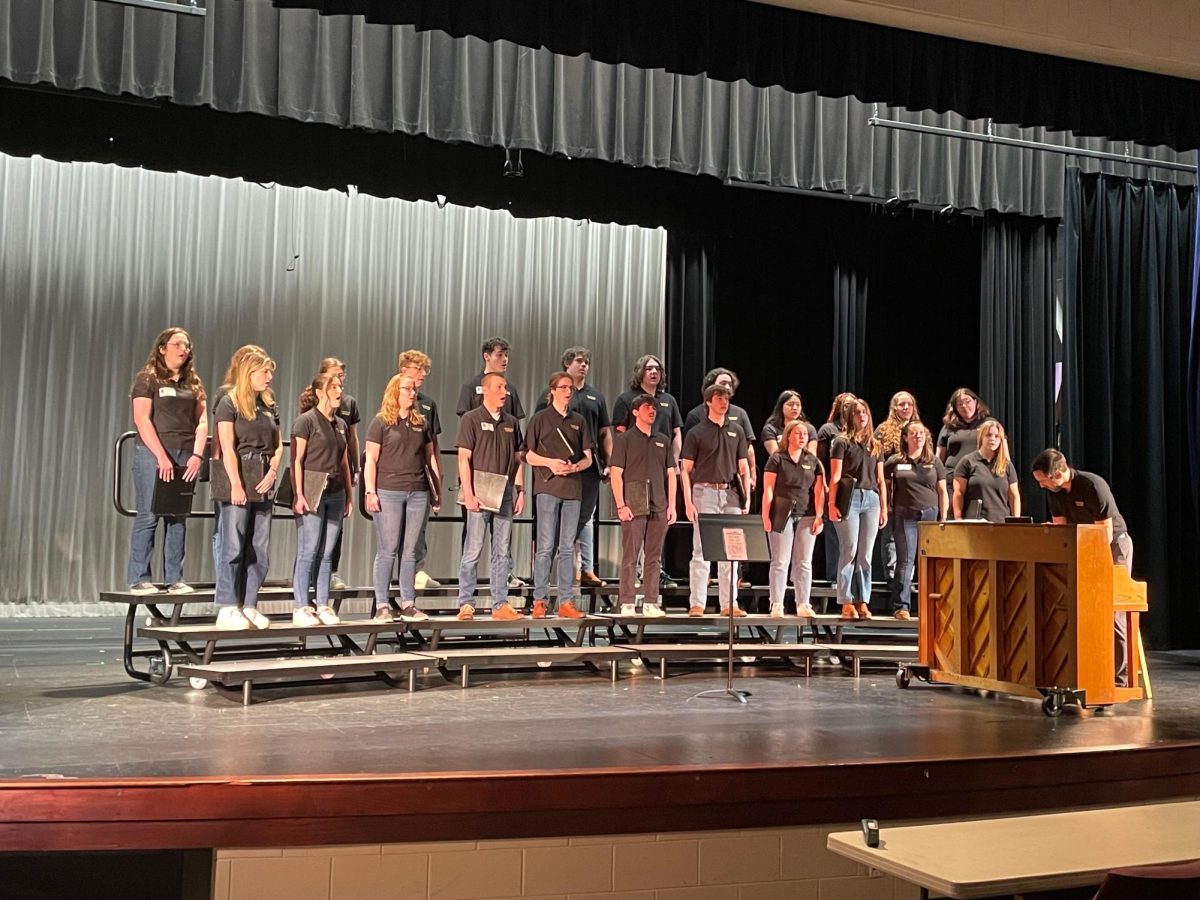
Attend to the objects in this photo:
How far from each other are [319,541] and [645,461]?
205 centimetres

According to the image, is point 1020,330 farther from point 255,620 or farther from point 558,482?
point 255,620

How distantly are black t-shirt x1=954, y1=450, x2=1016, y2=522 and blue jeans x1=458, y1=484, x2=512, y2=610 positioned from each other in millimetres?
2916

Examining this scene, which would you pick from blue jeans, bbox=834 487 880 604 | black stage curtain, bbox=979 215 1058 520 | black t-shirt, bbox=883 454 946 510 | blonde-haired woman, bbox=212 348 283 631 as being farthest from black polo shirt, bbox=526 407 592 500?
black stage curtain, bbox=979 215 1058 520

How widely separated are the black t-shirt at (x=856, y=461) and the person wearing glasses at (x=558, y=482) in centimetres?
164

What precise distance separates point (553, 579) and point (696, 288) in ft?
10.5

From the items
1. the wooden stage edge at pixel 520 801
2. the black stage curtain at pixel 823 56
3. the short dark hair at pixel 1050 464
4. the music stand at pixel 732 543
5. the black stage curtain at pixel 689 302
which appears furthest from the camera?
the black stage curtain at pixel 689 302

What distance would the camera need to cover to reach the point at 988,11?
574cm

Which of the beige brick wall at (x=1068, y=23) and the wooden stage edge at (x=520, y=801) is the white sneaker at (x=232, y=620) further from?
the beige brick wall at (x=1068, y=23)

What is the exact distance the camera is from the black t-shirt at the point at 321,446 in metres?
6.44

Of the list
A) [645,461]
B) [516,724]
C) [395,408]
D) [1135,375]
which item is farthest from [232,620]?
[1135,375]

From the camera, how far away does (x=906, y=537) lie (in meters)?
8.07

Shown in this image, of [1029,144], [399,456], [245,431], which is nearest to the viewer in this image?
[245,431]

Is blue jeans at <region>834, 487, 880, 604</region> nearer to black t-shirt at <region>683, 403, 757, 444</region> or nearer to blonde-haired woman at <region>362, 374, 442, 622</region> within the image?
black t-shirt at <region>683, 403, 757, 444</region>

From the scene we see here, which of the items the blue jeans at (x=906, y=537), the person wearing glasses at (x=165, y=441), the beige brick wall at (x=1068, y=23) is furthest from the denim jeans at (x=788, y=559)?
the person wearing glasses at (x=165, y=441)
